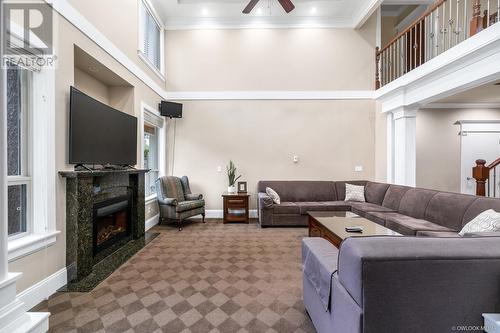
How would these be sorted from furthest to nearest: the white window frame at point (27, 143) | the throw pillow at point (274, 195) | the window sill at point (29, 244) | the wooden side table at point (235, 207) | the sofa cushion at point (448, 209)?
the wooden side table at point (235, 207) < the throw pillow at point (274, 195) < the sofa cushion at point (448, 209) < the white window frame at point (27, 143) < the window sill at point (29, 244)

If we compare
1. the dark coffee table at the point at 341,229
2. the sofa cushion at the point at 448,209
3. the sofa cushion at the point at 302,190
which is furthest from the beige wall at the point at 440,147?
the dark coffee table at the point at 341,229

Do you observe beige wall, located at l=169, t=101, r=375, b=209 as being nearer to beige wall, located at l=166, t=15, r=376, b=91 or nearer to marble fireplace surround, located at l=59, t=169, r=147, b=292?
beige wall, located at l=166, t=15, r=376, b=91

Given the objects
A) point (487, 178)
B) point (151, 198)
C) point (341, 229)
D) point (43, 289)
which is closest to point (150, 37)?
point (151, 198)

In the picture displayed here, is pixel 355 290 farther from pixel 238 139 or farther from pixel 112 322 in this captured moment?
pixel 238 139

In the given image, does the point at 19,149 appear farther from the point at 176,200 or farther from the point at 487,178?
the point at 487,178

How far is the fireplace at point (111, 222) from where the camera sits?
120 inches

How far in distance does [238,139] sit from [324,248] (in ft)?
14.0

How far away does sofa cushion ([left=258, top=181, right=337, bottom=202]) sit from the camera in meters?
5.46

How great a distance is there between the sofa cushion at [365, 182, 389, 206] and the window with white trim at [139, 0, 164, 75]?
5206mm

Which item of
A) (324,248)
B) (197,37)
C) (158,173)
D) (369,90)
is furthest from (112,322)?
(369,90)

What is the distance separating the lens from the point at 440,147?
19.3 feet

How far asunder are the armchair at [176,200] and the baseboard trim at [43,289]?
2.17 m

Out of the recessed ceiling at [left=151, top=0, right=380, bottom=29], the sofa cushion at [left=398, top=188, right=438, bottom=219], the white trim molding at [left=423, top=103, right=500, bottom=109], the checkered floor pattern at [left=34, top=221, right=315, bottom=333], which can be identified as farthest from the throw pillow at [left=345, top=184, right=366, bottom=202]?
the recessed ceiling at [left=151, top=0, right=380, bottom=29]

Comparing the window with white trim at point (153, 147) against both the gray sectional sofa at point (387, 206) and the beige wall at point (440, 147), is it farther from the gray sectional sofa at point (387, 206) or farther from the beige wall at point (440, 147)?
the beige wall at point (440, 147)
